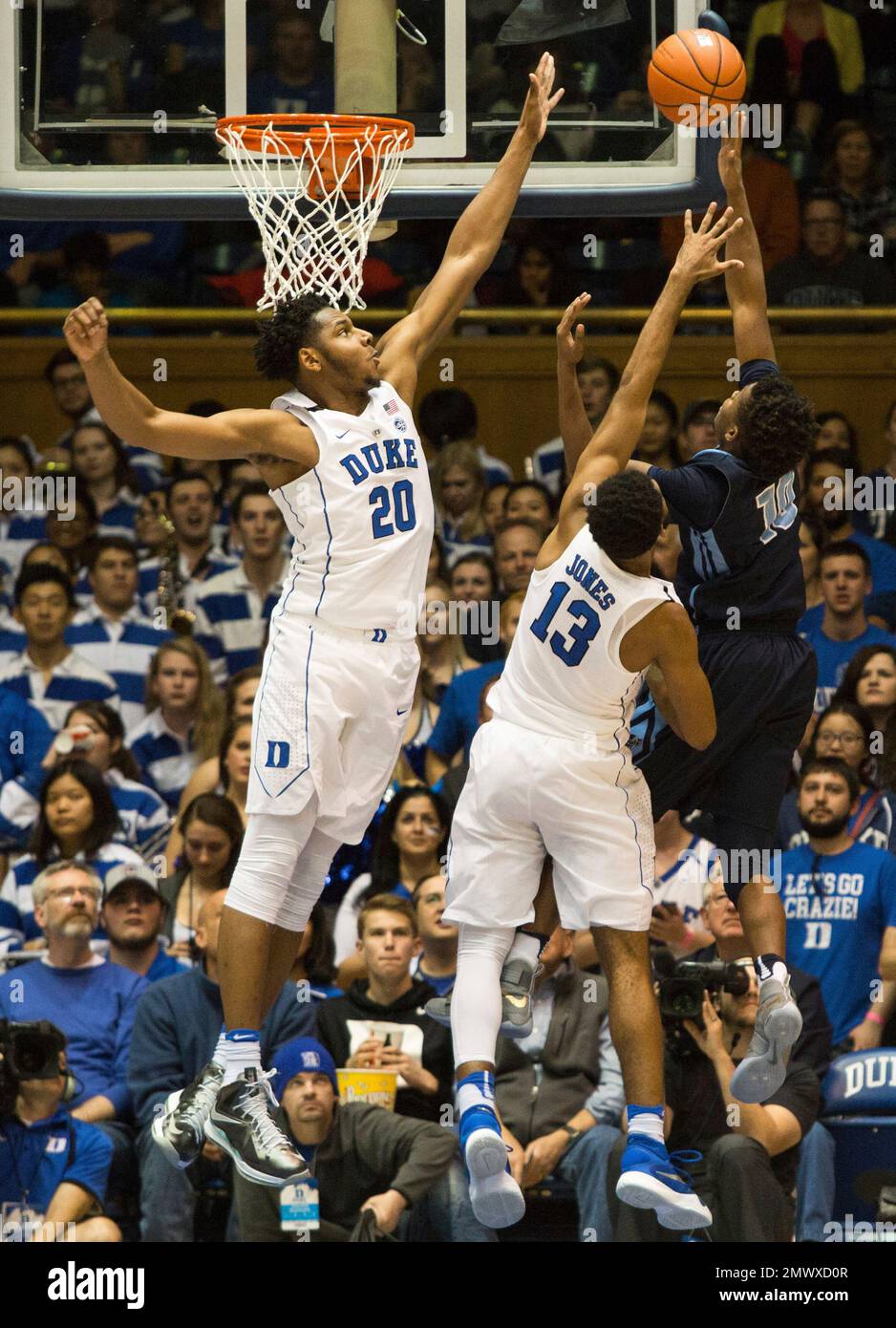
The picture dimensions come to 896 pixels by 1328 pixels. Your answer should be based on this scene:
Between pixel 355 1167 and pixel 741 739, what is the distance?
2.57 meters

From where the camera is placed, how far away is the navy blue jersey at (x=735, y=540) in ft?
21.9

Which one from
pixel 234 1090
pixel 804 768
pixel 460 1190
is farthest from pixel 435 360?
pixel 234 1090

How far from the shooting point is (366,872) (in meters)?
9.44

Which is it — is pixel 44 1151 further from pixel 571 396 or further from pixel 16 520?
pixel 16 520

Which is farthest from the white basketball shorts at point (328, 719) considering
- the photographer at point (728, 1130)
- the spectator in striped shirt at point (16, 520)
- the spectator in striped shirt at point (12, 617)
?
the spectator in striped shirt at point (16, 520)

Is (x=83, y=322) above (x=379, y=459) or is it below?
above

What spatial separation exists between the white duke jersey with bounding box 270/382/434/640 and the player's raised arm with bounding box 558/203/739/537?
49 cm

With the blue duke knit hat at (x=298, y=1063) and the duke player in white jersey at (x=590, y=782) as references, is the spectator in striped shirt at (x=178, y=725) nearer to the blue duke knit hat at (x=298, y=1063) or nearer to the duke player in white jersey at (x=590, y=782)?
the blue duke knit hat at (x=298, y=1063)

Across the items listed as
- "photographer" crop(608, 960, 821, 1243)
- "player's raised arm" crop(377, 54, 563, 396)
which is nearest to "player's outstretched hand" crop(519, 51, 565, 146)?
"player's raised arm" crop(377, 54, 563, 396)

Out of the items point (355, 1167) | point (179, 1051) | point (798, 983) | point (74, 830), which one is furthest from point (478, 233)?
point (74, 830)

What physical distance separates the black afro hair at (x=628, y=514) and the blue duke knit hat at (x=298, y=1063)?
2.77 meters

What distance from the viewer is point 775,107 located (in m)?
11.9

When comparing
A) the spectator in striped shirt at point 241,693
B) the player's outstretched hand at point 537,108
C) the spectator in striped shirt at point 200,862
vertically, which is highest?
the player's outstretched hand at point 537,108

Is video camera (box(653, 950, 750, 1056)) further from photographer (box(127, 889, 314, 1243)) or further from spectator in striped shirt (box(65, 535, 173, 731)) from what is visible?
spectator in striped shirt (box(65, 535, 173, 731))
